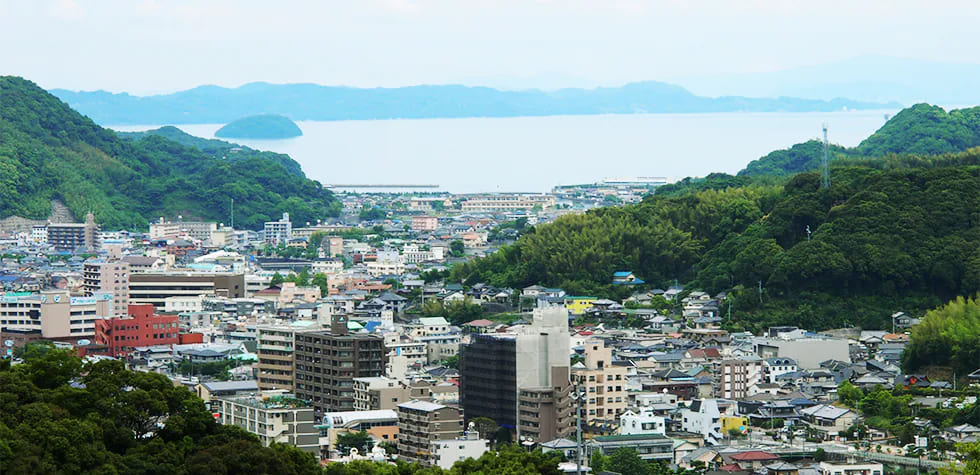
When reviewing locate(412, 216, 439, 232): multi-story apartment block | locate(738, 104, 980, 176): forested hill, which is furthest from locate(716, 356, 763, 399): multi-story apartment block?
locate(412, 216, 439, 232): multi-story apartment block

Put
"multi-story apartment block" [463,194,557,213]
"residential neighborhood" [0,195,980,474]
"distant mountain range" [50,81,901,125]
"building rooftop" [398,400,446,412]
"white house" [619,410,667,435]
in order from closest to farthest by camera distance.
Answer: "building rooftop" [398,400,446,412], "residential neighborhood" [0,195,980,474], "white house" [619,410,667,435], "multi-story apartment block" [463,194,557,213], "distant mountain range" [50,81,901,125]

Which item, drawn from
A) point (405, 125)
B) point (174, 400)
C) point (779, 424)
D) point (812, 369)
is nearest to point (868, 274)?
point (812, 369)

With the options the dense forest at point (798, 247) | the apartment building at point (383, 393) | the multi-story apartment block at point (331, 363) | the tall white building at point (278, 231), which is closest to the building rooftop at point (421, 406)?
the apartment building at point (383, 393)

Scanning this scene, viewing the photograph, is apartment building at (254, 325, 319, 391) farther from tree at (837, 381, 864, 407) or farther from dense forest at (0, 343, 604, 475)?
dense forest at (0, 343, 604, 475)

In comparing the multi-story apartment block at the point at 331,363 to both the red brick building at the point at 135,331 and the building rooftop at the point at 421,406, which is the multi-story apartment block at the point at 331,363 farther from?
the red brick building at the point at 135,331

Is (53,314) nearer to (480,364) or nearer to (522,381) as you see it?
(480,364)
